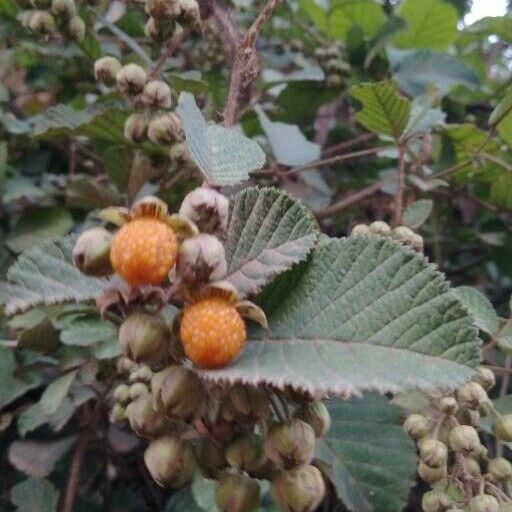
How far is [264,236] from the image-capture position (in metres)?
0.54

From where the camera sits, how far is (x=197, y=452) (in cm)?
52

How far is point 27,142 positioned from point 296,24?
22.1 inches

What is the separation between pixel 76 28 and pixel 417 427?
65 cm

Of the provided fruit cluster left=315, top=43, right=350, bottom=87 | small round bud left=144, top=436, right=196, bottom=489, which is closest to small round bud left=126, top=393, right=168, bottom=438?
small round bud left=144, top=436, right=196, bottom=489

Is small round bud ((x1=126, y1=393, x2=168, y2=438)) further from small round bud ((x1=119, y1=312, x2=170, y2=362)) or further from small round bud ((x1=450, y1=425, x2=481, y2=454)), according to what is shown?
small round bud ((x1=450, y1=425, x2=481, y2=454))

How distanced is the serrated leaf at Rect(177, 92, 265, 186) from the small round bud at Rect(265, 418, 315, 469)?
0.57ft

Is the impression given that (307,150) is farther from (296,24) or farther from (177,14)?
(296,24)

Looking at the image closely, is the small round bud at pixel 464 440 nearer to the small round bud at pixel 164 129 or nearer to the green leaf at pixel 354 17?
the small round bud at pixel 164 129

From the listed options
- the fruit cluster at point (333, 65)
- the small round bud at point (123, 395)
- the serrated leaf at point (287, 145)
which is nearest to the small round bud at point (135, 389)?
the small round bud at point (123, 395)

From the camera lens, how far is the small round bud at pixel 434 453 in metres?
0.65

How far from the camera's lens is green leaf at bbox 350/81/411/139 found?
0.88m

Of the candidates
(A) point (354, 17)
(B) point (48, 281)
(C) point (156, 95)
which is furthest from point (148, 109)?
(A) point (354, 17)

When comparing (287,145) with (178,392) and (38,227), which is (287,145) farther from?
(178,392)

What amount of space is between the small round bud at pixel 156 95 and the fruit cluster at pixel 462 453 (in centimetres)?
42
